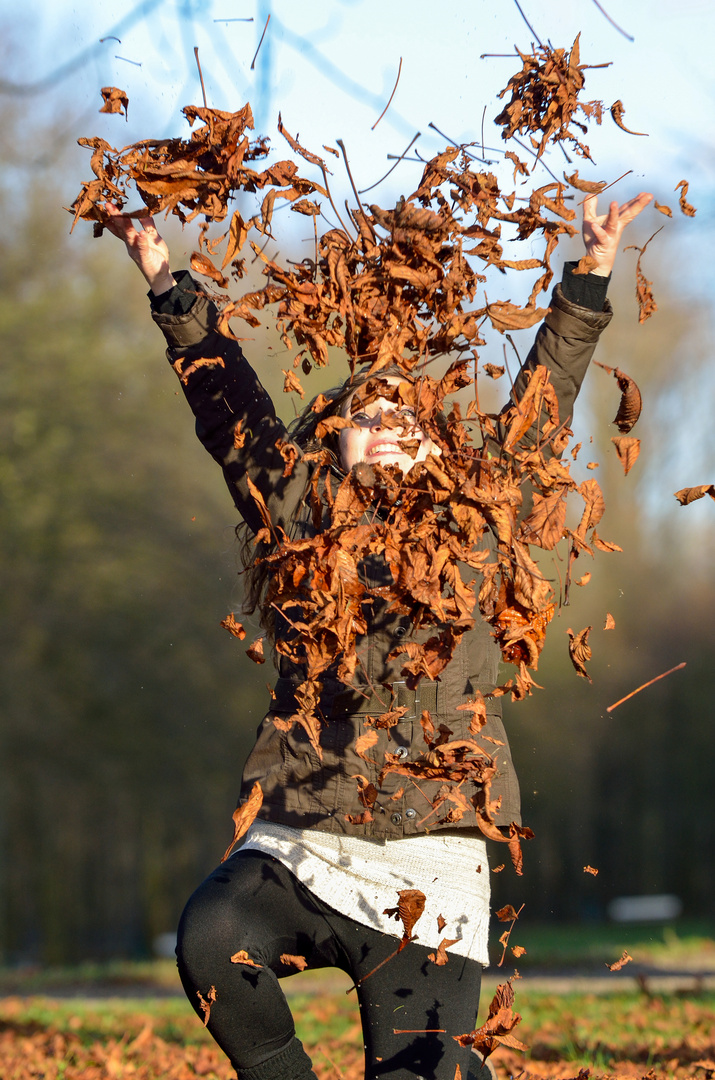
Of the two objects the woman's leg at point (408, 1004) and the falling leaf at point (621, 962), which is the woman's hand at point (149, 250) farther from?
the falling leaf at point (621, 962)

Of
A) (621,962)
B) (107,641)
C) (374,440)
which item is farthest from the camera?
(107,641)

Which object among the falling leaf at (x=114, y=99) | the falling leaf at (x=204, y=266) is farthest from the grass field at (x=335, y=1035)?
the falling leaf at (x=114, y=99)

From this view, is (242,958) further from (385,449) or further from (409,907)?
(385,449)

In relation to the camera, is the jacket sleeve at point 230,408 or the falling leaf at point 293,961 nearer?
the falling leaf at point 293,961

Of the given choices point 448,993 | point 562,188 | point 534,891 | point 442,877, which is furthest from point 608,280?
point 534,891

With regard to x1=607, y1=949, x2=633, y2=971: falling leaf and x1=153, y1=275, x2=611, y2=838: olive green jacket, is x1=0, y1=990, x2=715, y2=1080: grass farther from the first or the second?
x1=153, y1=275, x2=611, y2=838: olive green jacket

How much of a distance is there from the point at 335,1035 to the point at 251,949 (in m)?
2.96

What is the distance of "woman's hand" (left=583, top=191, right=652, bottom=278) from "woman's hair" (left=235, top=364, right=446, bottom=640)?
61cm

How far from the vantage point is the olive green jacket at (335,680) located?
223 cm

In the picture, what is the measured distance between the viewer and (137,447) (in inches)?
446

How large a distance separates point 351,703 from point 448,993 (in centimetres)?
66

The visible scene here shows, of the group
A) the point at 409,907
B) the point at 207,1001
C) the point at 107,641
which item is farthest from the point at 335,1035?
the point at 107,641

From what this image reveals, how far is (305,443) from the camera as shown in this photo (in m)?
2.65

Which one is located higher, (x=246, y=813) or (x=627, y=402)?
(x=627, y=402)
